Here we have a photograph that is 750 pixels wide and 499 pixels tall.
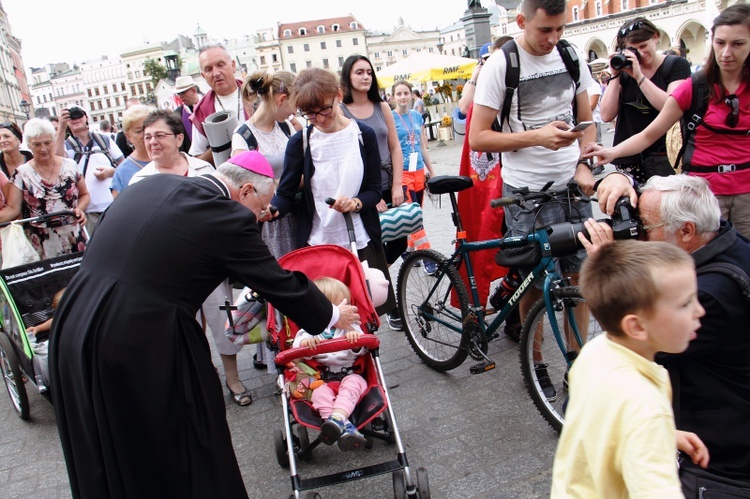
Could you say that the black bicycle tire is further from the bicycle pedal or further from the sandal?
the sandal

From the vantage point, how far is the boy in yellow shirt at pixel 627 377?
1372 millimetres

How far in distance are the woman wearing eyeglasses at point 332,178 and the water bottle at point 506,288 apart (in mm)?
1025

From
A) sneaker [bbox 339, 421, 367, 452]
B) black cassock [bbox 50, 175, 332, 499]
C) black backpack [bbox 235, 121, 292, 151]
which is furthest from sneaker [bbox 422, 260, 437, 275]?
black cassock [bbox 50, 175, 332, 499]

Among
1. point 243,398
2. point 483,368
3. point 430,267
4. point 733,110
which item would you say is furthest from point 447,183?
point 243,398

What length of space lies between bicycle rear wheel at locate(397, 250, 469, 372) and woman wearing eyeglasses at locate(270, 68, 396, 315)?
0.46 m

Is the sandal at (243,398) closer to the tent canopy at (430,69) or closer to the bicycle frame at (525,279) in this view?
the bicycle frame at (525,279)

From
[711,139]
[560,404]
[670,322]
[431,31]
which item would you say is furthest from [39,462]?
[431,31]

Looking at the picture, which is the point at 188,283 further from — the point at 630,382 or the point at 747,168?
the point at 747,168

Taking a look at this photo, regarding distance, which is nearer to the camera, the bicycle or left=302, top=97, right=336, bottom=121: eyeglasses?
the bicycle

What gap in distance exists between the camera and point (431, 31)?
134500mm

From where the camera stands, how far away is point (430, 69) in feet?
60.1

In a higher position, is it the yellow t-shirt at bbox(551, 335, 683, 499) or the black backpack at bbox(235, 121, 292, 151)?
the black backpack at bbox(235, 121, 292, 151)

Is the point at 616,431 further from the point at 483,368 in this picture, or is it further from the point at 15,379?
the point at 15,379

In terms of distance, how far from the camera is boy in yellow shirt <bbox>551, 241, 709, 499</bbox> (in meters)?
1.37
